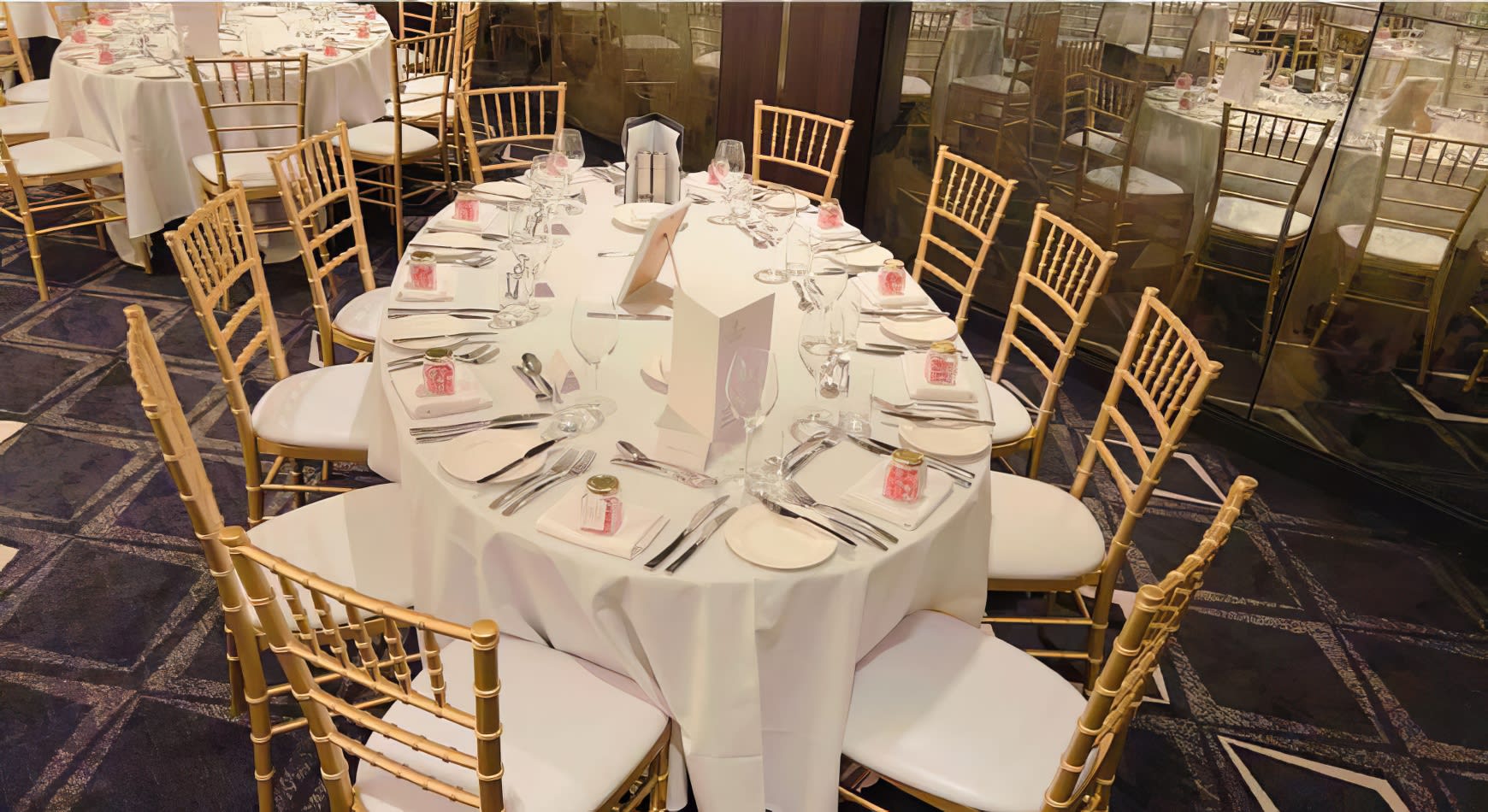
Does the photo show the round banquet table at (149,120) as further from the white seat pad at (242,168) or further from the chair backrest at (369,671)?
the chair backrest at (369,671)

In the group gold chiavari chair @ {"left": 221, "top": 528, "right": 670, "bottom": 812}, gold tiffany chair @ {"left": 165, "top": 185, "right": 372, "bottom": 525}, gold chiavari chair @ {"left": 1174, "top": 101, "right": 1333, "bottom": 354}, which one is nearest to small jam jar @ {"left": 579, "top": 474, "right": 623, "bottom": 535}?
gold chiavari chair @ {"left": 221, "top": 528, "right": 670, "bottom": 812}

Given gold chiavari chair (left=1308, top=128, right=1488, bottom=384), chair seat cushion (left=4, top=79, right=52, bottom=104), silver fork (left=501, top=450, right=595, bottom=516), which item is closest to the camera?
silver fork (left=501, top=450, right=595, bottom=516)

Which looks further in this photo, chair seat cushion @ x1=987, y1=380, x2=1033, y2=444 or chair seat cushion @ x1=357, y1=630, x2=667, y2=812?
chair seat cushion @ x1=987, y1=380, x2=1033, y2=444

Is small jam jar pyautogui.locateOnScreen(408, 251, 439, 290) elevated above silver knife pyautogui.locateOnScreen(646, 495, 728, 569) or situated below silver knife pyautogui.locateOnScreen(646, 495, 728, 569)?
above

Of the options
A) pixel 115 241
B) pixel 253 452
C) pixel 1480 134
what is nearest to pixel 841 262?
pixel 253 452

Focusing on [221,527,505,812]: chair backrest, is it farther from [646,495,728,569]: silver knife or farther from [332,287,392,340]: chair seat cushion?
[332,287,392,340]: chair seat cushion

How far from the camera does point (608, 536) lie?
1629 mm

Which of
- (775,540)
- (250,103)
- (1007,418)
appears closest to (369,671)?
(775,540)

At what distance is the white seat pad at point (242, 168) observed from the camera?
3.98m

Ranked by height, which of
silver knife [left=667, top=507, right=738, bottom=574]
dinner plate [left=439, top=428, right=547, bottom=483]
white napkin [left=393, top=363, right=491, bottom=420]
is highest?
white napkin [left=393, top=363, right=491, bottom=420]

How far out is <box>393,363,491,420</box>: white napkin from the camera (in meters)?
1.95

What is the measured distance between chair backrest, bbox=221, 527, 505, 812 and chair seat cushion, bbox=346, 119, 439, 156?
11.6ft

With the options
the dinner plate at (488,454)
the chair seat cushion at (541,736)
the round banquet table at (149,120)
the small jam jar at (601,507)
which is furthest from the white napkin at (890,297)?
the round banquet table at (149,120)

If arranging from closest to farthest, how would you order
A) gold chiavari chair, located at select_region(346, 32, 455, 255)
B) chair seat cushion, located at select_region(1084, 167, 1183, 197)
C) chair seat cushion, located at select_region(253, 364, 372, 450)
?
1. chair seat cushion, located at select_region(253, 364, 372, 450)
2. chair seat cushion, located at select_region(1084, 167, 1183, 197)
3. gold chiavari chair, located at select_region(346, 32, 455, 255)
